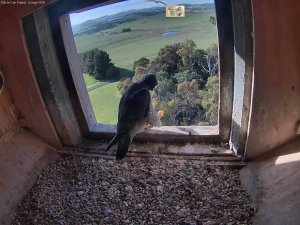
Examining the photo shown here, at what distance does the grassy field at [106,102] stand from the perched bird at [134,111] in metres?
0.11

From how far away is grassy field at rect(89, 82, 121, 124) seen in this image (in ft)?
7.48

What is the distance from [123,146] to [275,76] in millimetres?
846

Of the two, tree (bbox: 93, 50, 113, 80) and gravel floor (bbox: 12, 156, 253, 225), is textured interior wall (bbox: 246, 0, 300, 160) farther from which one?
tree (bbox: 93, 50, 113, 80)

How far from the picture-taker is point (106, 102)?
241cm

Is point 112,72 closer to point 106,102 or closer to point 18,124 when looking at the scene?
point 106,102

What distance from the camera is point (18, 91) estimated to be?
2.19 metres

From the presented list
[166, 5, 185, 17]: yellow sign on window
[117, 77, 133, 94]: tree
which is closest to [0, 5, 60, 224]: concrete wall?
[117, 77, 133, 94]: tree

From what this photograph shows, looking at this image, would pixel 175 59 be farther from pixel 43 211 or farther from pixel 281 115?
pixel 43 211

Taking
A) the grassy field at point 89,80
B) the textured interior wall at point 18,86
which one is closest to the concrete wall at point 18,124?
the textured interior wall at point 18,86

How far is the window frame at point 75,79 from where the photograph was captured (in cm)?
196

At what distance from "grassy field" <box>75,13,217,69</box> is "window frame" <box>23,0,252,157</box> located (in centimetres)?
11

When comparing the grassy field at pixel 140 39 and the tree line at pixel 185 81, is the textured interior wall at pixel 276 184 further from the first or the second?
the grassy field at pixel 140 39

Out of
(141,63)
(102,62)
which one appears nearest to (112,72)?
(102,62)

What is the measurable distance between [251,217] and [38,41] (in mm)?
1456
